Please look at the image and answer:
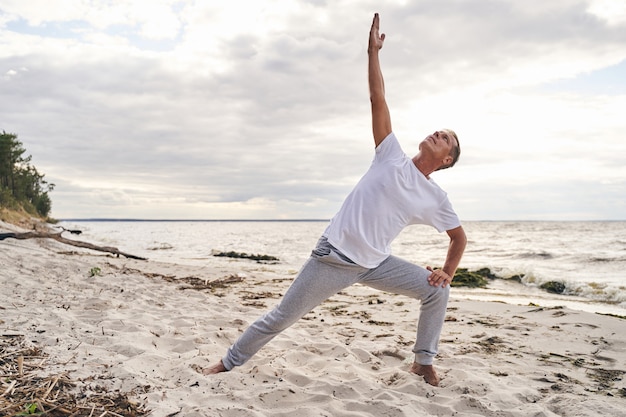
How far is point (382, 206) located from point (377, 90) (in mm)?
885

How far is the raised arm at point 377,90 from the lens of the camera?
3.44m

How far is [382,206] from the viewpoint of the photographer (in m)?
3.42

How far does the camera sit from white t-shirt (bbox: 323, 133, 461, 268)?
3.40m

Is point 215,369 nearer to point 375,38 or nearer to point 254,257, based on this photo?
point 375,38

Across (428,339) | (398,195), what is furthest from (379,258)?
(428,339)

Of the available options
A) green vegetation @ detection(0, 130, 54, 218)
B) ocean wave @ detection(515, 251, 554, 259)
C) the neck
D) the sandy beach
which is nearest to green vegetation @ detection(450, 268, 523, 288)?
the sandy beach

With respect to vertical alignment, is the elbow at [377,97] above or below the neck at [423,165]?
above

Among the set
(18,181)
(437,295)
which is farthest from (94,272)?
(18,181)

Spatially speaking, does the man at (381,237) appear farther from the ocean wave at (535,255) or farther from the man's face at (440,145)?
the ocean wave at (535,255)

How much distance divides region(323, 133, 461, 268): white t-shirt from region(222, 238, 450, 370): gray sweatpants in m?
0.12

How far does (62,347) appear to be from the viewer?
12.4 feet

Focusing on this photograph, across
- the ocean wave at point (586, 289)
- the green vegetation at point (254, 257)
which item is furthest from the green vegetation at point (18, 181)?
the ocean wave at point (586, 289)

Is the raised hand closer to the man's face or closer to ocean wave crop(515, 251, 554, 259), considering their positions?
the man's face

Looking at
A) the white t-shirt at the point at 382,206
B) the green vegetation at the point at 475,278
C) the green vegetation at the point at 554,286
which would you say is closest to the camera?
the white t-shirt at the point at 382,206
